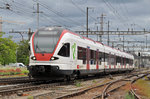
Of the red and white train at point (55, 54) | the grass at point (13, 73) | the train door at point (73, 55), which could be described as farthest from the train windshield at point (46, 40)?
the grass at point (13, 73)

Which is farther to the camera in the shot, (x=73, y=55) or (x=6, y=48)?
(x=6, y=48)

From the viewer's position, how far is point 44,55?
17.0m

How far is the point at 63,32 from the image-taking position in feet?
59.4

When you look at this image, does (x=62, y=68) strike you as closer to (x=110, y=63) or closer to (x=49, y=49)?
(x=49, y=49)

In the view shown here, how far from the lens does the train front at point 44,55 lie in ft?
55.5

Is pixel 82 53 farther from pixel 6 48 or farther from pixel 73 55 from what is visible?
pixel 6 48

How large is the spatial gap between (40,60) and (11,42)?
52407 millimetres

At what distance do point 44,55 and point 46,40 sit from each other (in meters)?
1.03

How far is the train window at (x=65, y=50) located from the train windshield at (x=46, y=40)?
56 cm

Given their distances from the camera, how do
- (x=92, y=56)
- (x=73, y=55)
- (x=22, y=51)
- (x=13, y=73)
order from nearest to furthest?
1. (x=73, y=55)
2. (x=92, y=56)
3. (x=13, y=73)
4. (x=22, y=51)

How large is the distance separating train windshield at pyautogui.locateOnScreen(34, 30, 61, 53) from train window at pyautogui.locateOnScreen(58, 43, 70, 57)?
0.56 meters

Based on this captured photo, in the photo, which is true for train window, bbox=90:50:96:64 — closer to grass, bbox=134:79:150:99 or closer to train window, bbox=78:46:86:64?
train window, bbox=78:46:86:64

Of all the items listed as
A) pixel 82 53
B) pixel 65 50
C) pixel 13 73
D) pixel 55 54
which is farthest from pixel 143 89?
pixel 13 73

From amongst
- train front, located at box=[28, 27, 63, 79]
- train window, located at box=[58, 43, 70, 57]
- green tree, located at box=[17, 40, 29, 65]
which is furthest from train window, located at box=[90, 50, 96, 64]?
green tree, located at box=[17, 40, 29, 65]
